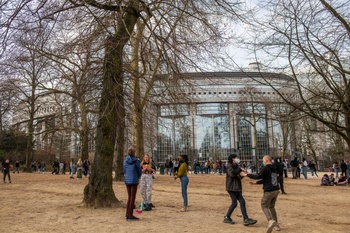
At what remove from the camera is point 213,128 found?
232ft

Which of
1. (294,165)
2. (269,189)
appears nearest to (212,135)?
(294,165)

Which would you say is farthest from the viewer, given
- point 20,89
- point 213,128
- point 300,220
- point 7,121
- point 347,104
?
point 213,128

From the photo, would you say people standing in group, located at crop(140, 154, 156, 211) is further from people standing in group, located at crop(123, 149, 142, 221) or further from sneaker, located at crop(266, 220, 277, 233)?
sneaker, located at crop(266, 220, 277, 233)

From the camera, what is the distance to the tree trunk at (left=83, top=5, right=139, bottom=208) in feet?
28.5

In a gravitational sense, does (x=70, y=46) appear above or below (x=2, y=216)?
above

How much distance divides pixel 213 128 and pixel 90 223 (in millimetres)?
64756

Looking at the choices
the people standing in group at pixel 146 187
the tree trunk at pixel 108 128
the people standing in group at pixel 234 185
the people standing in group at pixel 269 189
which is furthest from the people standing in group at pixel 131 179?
the people standing in group at pixel 269 189

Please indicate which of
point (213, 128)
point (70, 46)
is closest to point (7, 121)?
point (70, 46)

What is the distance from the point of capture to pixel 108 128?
9125 millimetres

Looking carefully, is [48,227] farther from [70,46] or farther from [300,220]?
[300,220]

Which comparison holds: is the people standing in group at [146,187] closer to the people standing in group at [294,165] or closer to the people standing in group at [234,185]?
the people standing in group at [234,185]

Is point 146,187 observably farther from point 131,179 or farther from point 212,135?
point 212,135

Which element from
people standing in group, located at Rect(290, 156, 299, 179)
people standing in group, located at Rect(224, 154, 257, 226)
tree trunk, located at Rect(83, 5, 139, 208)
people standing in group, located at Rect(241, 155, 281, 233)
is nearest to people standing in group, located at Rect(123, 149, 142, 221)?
tree trunk, located at Rect(83, 5, 139, 208)

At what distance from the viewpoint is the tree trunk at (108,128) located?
8.68 m
